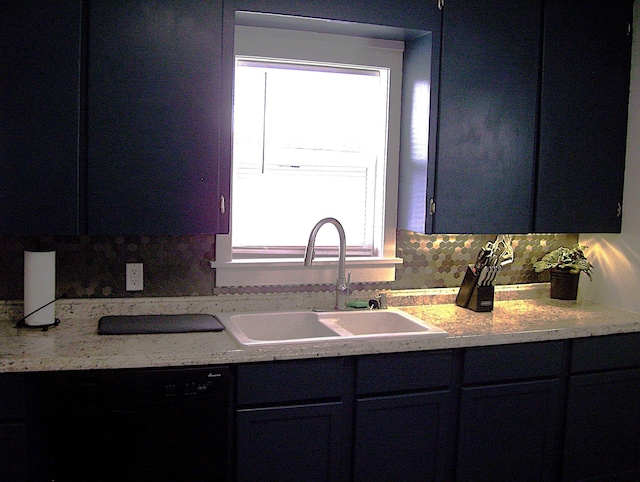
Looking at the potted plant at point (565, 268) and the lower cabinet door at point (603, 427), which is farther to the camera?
the potted plant at point (565, 268)

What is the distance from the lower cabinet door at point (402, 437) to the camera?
8.20ft

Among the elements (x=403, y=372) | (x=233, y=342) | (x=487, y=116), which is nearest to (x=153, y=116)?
(x=233, y=342)

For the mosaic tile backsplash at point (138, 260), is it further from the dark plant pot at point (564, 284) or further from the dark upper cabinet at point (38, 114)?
the dark plant pot at point (564, 284)

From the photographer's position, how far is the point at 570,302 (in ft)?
11.2

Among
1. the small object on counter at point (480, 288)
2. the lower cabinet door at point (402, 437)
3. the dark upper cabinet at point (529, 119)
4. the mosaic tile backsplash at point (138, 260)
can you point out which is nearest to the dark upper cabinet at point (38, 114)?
the mosaic tile backsplash at point (138, 260)

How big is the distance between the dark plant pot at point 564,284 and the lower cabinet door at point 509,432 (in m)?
0.69

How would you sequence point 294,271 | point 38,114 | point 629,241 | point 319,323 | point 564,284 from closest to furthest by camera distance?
point 38,114 → point 319,323 → point 294,271 → point 629,241 → point 564,284

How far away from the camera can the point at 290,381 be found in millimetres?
2361

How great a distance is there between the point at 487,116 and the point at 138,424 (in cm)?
192

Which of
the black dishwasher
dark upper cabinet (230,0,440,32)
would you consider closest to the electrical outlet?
the black dishwasher

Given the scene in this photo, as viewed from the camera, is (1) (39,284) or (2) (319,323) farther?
(2) (319,323)

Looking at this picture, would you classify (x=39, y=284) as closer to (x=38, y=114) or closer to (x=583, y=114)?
(x=38, y=114)

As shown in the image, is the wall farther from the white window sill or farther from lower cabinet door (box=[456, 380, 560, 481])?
the white window sill

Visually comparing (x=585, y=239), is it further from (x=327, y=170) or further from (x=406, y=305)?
(x=327, y=170)
